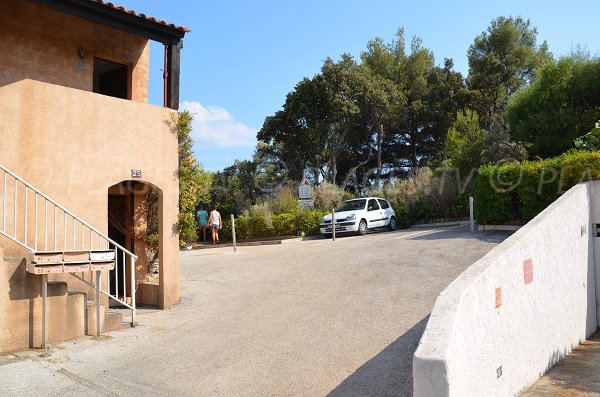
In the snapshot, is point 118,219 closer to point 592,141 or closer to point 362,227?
point 362,227

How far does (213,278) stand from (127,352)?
506 cm

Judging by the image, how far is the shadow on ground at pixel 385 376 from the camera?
5.29m

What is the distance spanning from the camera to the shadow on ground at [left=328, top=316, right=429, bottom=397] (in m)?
5.29

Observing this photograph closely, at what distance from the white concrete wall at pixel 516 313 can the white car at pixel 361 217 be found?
33.3ft

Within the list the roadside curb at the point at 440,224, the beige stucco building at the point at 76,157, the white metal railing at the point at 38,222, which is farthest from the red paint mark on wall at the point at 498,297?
the roadside curb at the point at 440,224

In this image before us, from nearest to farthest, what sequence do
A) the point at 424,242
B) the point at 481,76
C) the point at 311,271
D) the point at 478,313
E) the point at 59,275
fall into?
the point at 478,313 < the point at 59,275 < the point at 311,271 < the point at 424,242 < the point at 481,76

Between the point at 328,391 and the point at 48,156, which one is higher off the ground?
the point at 48,156

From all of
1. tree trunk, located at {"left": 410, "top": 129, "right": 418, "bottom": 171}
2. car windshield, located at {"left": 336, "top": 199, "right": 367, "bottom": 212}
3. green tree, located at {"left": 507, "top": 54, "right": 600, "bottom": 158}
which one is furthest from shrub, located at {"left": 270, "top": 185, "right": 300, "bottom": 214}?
tree trunk, located at {"left": 410, "top": 129, "right": 418, "bottom": 171}

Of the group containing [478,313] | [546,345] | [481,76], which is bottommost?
[546,345]

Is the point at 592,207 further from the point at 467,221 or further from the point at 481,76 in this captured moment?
the point at 481,76

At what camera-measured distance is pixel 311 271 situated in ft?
38.0

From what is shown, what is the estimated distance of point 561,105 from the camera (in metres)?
18.5

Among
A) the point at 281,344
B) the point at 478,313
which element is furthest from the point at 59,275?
the point at 478,313

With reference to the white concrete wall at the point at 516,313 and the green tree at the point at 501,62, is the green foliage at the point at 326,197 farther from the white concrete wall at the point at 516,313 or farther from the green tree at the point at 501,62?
the white concrete wall at the point at 516,313
